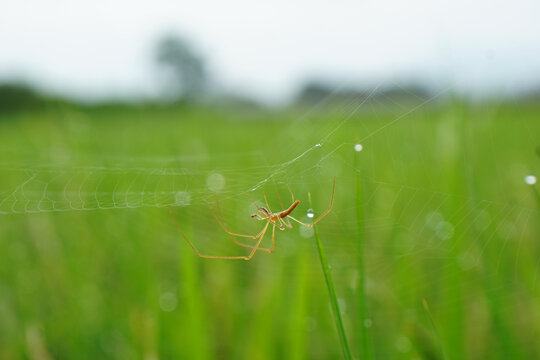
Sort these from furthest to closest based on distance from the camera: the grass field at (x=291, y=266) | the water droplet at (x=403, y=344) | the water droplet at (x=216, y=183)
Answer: the water droplet at (x=216, y=183)
the water droplet at (x=403, y=344)
the grass field at (x=291, y=266)

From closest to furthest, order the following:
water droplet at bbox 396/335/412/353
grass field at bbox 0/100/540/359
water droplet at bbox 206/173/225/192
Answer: grass field at bbox 0/100/540/359 → water droplet at bbox 396/335/412/353 → water droplet at bbox 206/173/225/192

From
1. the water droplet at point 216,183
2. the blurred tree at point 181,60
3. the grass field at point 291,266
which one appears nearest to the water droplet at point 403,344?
the grass field at point 291,266

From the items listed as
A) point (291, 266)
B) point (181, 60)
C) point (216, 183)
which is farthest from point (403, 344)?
point (181, 60)

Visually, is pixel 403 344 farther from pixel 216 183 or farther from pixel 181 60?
pixel 181 60

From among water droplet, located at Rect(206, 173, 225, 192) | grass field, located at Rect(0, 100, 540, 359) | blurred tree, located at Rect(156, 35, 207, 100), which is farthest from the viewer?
blurred tree, located at Rect(156, 35, 207, 100)

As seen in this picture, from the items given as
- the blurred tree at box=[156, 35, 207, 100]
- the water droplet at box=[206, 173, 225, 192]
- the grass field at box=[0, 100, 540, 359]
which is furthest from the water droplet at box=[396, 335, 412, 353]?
the blurred tree at box=[156, 35, 207, 100]

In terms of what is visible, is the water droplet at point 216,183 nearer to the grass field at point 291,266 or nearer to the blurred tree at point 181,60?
the grass field at point 291,266

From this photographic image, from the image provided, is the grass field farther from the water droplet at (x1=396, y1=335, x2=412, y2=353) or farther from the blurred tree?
the blurred tree

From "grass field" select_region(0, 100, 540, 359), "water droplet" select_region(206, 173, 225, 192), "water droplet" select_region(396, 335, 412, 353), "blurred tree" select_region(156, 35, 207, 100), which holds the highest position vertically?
"blurred tree" select_region(156, 35, 207, 100)

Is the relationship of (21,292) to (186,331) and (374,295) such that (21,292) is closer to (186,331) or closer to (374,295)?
(186,331)
